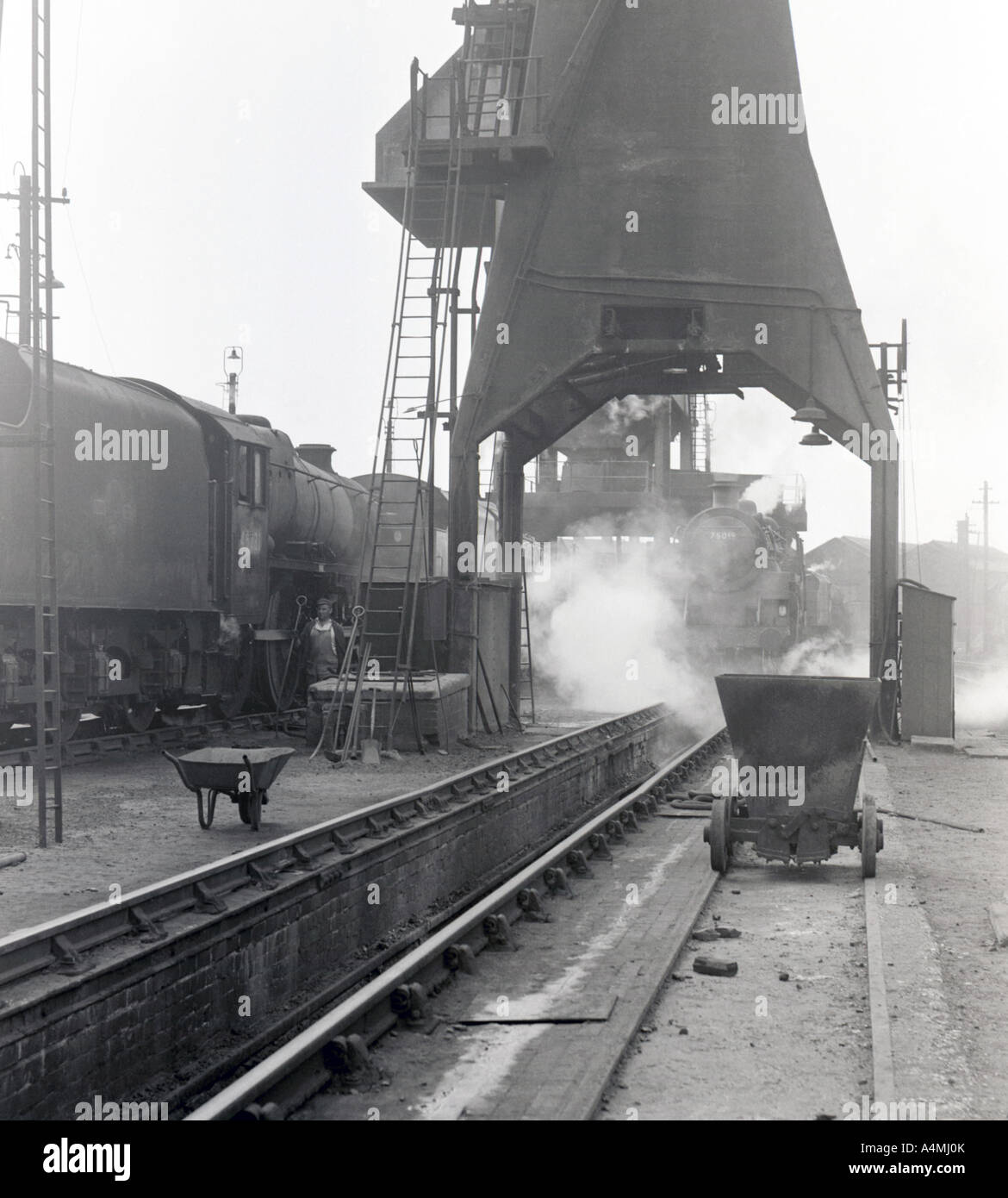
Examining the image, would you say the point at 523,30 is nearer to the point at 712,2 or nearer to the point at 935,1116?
the point at 712,2

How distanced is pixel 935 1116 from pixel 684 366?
1467 centimetres

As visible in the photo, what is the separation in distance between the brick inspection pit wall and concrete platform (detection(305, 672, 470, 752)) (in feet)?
11.7

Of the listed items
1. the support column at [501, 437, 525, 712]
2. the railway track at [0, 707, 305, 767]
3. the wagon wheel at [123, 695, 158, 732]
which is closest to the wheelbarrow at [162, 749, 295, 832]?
the railway track at [0, 707, 305, 767]

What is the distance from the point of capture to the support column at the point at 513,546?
67.4ft

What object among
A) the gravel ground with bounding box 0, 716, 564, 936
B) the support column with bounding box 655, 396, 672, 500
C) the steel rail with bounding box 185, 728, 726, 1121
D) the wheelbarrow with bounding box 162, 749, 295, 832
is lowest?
the steel rail with bounding box 185, 728, 726, 1121

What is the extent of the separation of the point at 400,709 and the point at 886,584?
710cm

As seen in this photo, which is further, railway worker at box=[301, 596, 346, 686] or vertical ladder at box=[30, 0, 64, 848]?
railway worker at box=[301, 596, 346, 686]

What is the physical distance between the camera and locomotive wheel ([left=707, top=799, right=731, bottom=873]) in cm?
977

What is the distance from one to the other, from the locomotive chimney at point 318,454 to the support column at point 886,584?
10117 millimetres

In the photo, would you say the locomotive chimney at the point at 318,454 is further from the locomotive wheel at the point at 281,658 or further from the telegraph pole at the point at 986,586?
the telegraph pole at the point at 986,586

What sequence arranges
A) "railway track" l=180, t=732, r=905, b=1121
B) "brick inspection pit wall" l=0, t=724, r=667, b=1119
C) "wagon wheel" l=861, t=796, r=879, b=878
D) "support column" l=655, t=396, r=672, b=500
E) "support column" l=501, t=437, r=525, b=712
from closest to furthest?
"railway track" l=180, t=732, r=905, b=1121
"brick inspection pit wall" l=0, t=724, r=667, b=1119
"wagon wheel" l=861, t=796, r=879, b=878
"support column" l=501, t=437, r=525, b=712
"support column" l=655, t=396, r=672, b=500

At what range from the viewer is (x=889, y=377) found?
19.3 meters

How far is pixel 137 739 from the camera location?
15.7 m

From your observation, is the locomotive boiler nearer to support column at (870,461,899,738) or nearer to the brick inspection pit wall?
support column at (870,461,899,738)
